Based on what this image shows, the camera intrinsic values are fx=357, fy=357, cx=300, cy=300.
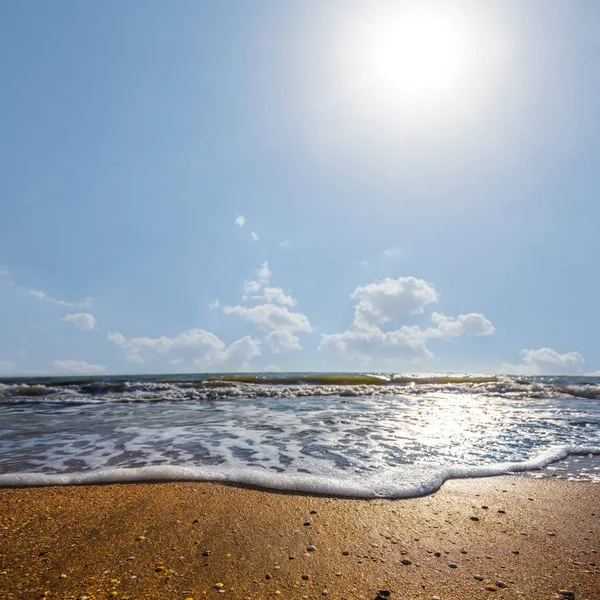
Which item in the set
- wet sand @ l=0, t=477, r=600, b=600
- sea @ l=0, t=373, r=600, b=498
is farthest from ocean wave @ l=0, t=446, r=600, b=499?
wet sand @ l=0, t=477, r=600, b=600

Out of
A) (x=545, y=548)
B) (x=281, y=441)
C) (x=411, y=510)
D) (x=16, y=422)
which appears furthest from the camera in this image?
(x=16, y=422)

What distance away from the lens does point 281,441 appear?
7.69m

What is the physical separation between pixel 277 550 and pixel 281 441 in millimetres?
4600

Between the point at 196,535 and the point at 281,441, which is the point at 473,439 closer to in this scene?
the point at 281,441

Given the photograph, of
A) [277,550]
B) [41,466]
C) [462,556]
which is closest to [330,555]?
[277,550]

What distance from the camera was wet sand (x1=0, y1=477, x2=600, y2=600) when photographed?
8.72 ft

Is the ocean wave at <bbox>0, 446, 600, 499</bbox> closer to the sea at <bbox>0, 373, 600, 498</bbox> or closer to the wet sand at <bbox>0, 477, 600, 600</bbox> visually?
the sea at <bbox>0, 373, 600, 498</bbox>

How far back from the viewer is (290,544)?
329cm

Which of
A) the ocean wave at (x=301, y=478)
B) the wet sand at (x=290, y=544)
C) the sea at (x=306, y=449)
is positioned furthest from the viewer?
the sea at (x=306, y=449)

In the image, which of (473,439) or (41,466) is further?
(473,439)

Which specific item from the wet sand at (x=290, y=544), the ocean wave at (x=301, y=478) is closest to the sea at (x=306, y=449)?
the ocean wave at (x=301, y=478)

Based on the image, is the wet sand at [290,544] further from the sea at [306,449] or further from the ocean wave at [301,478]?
the sea at [306,449]

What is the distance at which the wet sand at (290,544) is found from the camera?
8.72 ft

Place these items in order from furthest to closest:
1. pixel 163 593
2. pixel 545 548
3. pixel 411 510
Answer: pixel 411 510, pixel 545 548, pixel 163 593
